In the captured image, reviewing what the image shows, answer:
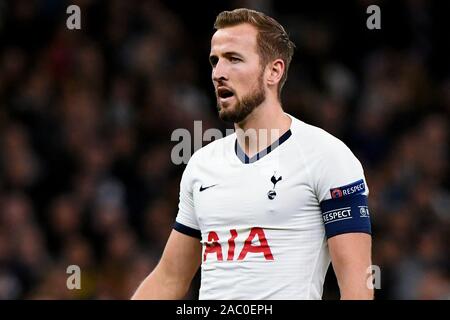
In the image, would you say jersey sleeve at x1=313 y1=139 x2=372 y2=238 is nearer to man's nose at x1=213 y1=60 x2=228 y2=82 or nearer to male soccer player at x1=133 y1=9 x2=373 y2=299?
male soccer player at x1=133 y1=9 x2=373 y2=299

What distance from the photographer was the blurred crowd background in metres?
7.97

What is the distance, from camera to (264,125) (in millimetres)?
4289

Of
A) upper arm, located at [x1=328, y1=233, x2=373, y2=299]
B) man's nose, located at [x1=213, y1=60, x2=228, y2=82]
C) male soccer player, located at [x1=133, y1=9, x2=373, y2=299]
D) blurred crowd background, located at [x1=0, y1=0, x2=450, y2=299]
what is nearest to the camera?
upper arm, located at [x1=328, y1=233, x2=373, y2=299]

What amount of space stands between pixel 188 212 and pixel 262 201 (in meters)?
0.45

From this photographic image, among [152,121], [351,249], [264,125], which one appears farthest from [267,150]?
[152,121]

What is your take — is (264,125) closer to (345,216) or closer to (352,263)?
(345,216)

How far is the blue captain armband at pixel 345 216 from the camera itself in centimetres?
395

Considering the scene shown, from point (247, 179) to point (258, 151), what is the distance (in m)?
0.14

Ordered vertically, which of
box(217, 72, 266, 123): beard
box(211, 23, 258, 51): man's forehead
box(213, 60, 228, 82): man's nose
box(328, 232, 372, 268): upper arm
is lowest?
box(328, 232, 372, 268): upper arm

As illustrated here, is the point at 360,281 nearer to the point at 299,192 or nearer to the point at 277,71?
the point at 299,192

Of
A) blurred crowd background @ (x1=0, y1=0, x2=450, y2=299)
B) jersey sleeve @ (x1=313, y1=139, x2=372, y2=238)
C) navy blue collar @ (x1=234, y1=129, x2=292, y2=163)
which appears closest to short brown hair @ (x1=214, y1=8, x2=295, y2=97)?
navy blue collar @ (x1=234, y1=129, x2=292, y2=163)

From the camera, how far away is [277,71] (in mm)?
4340

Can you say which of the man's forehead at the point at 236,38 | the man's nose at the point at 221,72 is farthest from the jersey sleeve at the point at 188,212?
the man's forehead at the point at 236,38

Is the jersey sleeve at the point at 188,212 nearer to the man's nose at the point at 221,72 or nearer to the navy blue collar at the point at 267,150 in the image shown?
the navy blue collar at the point at 267,150
